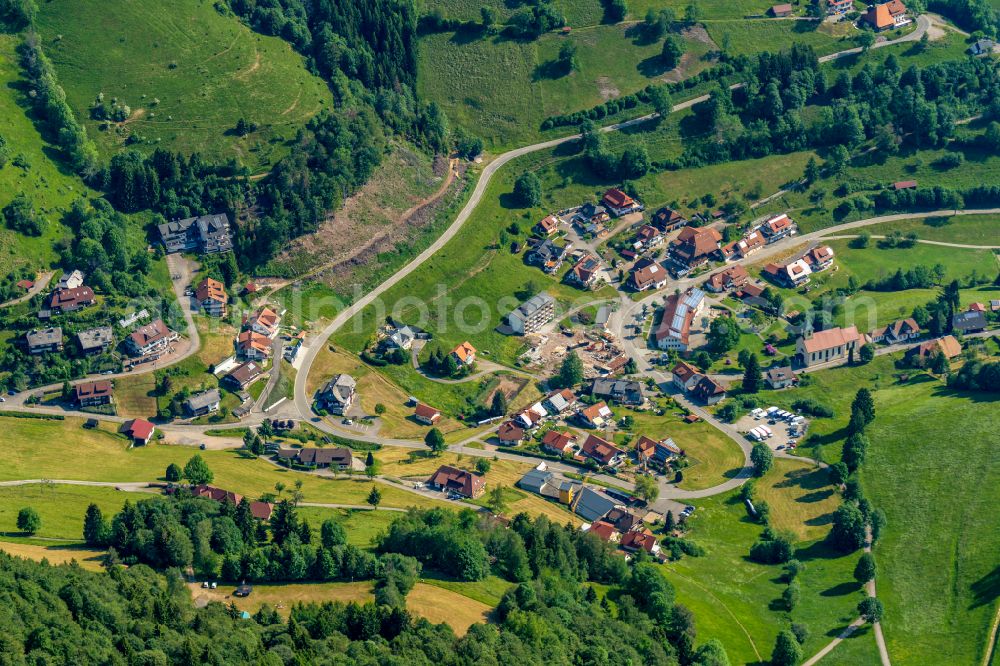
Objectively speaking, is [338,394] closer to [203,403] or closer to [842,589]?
[203,403]

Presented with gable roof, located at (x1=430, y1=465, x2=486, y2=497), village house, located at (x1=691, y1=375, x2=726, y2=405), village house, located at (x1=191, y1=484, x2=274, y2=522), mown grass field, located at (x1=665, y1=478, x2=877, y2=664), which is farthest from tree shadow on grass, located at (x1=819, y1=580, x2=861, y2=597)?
village house, located at (x1=191, y1=484, x2=274, y2=522)

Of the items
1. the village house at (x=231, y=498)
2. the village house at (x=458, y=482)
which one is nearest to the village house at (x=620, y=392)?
the village house at (x=458, y=482)

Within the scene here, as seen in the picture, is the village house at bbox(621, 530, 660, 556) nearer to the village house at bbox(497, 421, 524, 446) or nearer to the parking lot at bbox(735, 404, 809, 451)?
the village house at bbox(497, 421, 524, 446)

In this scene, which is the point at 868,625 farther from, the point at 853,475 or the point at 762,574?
the point at 853,475

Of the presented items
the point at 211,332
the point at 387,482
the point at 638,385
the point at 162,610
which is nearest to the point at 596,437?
the point at 638,385

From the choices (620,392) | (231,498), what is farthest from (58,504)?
(620,392)

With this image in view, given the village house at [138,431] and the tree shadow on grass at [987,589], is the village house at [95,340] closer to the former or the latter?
the village house at [138,431]
